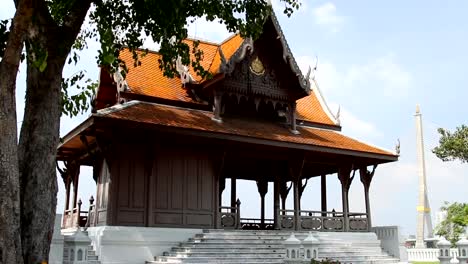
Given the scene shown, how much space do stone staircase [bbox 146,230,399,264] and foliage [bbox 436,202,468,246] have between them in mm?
8322

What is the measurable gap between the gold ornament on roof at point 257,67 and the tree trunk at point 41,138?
9.72 meters

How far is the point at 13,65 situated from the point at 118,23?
4300 mm

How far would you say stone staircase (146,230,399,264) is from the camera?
13.1 m

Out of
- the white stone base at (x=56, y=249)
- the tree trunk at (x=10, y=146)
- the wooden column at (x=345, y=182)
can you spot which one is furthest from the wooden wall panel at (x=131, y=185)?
the wooden column at (x=345, y=182)

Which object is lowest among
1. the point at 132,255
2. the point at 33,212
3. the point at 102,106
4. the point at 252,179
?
the point at 132,255

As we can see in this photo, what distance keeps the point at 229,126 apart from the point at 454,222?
1474cm

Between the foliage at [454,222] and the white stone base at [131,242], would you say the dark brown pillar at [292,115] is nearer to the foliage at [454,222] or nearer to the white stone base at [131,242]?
the white stone base at [131,242]

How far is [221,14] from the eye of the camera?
1078cm

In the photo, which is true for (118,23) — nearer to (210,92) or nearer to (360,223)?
(210,92)

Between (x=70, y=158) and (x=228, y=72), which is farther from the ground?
(x=228, y=72)

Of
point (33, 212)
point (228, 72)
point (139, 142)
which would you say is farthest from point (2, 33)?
point (228, 72)

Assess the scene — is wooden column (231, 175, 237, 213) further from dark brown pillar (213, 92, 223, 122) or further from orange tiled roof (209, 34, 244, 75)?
dark brown pillar (213, 92, 223, 122)

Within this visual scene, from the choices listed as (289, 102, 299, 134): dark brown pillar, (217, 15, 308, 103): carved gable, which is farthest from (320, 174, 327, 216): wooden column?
(217, 15, 308, 103): carved gable

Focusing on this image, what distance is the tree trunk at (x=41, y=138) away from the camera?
283 inches
